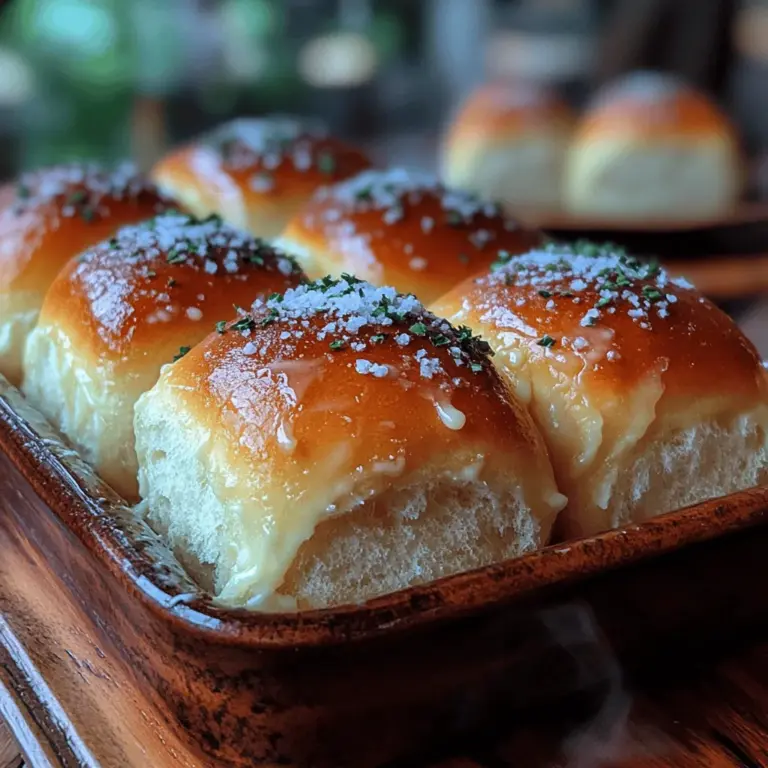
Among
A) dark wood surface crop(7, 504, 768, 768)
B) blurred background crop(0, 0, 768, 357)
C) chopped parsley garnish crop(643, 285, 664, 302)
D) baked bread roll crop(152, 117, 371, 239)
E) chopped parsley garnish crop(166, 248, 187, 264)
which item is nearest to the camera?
dark wood surface crop(7, 504, 768, 768)

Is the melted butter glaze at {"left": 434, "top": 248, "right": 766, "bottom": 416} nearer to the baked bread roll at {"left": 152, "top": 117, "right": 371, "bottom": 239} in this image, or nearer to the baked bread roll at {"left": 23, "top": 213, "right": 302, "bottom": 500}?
the baked bread roll at {"left": 23, "top": 213, "right": 302, "bottom": 500}

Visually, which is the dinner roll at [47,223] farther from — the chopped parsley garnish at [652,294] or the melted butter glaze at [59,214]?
the chopped parsley garnish at [652,294]

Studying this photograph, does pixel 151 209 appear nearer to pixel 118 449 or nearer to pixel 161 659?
pixel 118 449

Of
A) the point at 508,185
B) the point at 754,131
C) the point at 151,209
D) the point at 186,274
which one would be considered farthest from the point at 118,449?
the point at 754,131

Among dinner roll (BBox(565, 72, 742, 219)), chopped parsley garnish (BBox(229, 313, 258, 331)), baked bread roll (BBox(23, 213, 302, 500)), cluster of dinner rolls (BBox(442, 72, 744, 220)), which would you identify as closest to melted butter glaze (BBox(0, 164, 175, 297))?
baked bread roll (BBox(23, 213, 302, 500))

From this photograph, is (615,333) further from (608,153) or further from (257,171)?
(608,153)

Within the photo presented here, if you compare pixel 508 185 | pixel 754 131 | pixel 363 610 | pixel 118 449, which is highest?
pixel 363 610

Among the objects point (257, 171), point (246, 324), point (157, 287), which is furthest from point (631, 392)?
point (257, 171)
